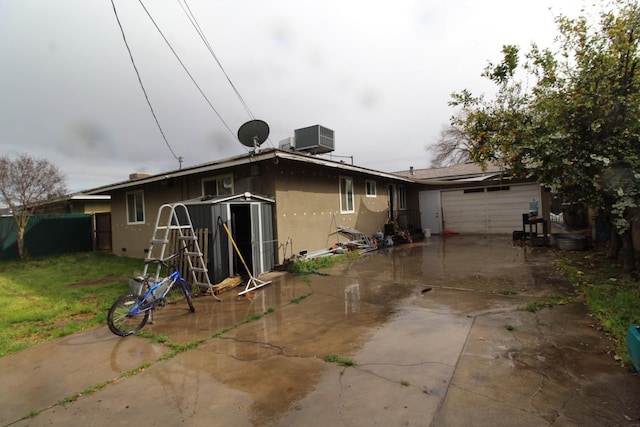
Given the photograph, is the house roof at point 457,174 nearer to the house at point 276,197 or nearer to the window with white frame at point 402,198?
the window with white frame at point 402,198

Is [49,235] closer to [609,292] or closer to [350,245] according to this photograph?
[350,245]

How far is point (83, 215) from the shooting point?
15000 mm

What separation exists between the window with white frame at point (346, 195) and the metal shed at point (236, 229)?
364 cm

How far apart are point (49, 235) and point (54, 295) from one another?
9.42 m

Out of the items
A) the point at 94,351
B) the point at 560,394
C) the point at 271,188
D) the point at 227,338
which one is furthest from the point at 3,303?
the point at 560,394

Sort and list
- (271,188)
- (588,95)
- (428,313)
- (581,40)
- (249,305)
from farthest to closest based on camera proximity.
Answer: (271,188)
(581,40)
(588,95)
(249,305)
(428,313)

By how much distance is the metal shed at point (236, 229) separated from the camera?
668cm

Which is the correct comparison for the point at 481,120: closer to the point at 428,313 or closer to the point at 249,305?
the point at 428,313

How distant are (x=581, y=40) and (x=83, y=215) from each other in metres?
18.7

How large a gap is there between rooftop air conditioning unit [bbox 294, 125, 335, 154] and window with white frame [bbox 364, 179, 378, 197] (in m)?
2.77

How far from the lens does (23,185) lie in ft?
41.1

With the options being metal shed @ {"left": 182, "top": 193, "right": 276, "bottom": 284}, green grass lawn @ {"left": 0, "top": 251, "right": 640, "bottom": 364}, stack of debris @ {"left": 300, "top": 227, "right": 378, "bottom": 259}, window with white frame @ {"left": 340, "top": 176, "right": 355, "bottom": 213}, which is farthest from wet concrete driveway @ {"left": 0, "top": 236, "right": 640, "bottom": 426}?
window with white frame @ {"left": 340, "top": 176, "right": 355, "bottom": 213}

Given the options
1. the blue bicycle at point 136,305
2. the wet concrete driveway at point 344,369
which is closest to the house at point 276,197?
the blue bicycle at point 136,305

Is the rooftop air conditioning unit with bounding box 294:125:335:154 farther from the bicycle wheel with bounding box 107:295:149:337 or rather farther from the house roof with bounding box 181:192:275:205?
the bicycle wheel with bounding box 107:295:149:337
